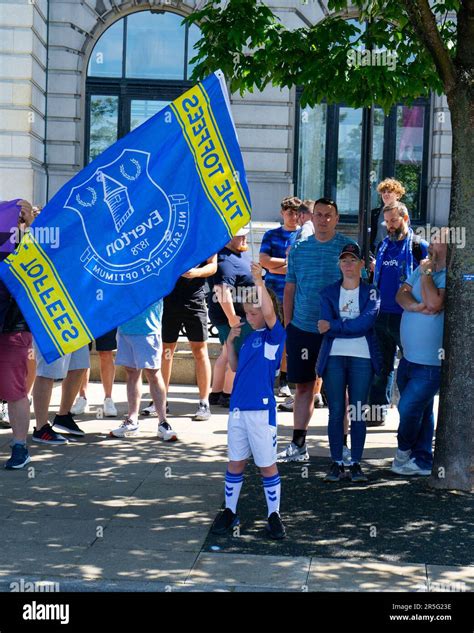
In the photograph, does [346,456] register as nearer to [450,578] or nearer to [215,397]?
[450,578]

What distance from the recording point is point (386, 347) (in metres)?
10.3

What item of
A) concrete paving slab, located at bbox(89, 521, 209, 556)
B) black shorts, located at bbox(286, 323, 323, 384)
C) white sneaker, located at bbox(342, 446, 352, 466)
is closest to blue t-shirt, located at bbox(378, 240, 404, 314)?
black shorts, located at bbox(286, 323, 323, 384)

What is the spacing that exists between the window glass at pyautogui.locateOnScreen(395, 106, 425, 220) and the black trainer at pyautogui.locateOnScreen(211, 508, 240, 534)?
16.6m

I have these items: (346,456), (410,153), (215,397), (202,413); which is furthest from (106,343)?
(410,153)

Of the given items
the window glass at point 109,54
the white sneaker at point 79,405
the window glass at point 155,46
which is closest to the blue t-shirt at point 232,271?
the white sneaker at point 79,405

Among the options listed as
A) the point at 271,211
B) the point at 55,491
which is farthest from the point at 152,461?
the point at 271,211

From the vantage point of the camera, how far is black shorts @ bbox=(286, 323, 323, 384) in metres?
8.79

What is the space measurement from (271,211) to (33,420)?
11.5 m

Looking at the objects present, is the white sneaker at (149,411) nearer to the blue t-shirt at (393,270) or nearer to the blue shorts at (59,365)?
the blue shorts at (59,365)

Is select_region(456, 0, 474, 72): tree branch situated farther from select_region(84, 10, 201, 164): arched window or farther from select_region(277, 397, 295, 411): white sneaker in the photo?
select_region(84, 10, 201, 164): arched window

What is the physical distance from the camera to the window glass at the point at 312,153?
22719 millimetres

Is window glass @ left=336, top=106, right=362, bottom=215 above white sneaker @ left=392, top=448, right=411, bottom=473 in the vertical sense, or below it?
above

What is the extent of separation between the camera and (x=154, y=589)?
572 centimetres

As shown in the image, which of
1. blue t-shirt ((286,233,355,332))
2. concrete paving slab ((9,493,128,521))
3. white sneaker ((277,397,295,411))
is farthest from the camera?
white sneaker ((277,397,295,411))
